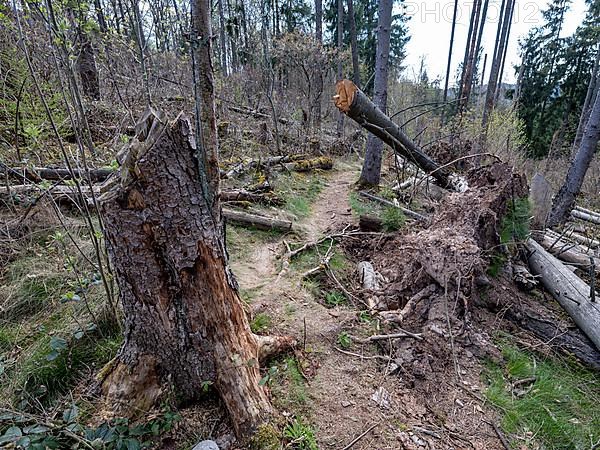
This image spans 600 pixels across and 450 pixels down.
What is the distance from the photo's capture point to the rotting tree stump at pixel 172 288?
4.70 feet

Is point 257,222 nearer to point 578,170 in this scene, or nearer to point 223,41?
point 578,170

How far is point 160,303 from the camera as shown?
159 centimetres

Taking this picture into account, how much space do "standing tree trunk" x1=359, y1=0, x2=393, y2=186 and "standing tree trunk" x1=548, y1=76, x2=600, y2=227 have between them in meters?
3.56

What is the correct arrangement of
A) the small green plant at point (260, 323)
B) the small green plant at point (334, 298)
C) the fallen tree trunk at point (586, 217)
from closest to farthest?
the small green plant at point (260, 323), the small green plant at point (334, 298), the fallen tree trunk at point (586, 217)

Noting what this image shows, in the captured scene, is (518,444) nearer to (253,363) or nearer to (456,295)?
(456,295)

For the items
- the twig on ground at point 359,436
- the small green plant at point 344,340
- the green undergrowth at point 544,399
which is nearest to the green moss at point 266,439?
the twig on ground at point 359,436

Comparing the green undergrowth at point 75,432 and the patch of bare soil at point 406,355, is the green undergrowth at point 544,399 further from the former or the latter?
the green undergrowth at point 75,432

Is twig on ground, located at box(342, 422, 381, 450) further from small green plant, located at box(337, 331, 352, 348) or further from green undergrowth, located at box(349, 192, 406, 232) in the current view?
green undergrowth, located at box(349, 192, 406, 232)

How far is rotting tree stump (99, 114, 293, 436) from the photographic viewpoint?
1.43m

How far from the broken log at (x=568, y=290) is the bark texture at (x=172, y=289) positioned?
2.99m

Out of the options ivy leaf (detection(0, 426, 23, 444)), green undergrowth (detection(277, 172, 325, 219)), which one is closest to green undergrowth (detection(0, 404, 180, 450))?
ivy leaf (detection(0, 426, 23, 444))

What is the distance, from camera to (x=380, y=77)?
6289 millimetres

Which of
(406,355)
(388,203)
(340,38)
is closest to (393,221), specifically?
(388,203)

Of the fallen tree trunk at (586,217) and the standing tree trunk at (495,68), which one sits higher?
the standing tree trunk at (495,68)
